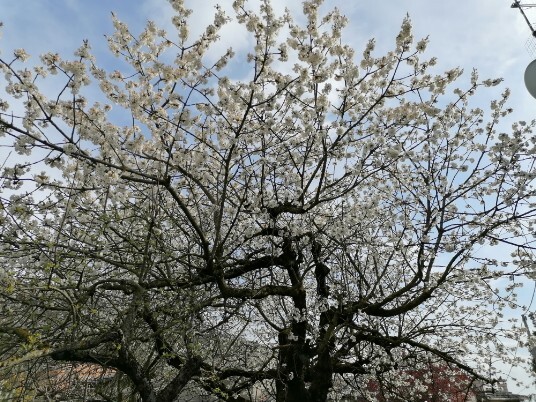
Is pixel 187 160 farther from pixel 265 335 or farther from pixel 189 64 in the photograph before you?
pixel 265 335

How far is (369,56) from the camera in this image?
16.3 ft

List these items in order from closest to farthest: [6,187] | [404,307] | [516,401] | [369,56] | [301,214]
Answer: [6,187], [369,56], [404,307], [301,214], [516,401]

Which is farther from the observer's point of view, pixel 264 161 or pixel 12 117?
pixel 264 161

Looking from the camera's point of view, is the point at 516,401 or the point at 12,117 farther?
the point at 516,401

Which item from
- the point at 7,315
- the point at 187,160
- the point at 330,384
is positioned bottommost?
the point at 7,315

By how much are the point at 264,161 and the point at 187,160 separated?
0.91 m

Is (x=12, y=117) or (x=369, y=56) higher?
(x=369, y=56)

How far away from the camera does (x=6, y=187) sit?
439 cm

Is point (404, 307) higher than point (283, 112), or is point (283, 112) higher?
point (283, 112)

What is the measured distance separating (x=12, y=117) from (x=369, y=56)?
3601 mm

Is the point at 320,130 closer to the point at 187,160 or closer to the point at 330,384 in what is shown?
the point at 187,160

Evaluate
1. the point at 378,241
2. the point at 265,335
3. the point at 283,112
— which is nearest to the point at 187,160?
the point at 283,112

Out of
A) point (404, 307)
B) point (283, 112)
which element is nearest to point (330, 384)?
point (404, 307)

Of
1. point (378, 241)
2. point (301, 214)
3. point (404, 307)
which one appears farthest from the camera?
point (378, 241)
